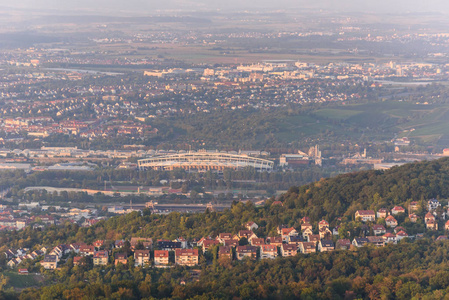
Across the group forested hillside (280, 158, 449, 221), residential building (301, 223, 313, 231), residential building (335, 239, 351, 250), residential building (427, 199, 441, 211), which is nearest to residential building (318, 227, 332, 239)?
residential building (301, 223, 313, 231)

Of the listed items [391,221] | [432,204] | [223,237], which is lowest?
[223,237]

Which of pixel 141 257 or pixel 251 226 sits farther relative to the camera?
pixel 251 226

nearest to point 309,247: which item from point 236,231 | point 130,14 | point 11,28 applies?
point 236,231

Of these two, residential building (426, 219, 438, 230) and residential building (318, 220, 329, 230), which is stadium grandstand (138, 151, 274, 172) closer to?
residential building (318, 220, 329, 230)

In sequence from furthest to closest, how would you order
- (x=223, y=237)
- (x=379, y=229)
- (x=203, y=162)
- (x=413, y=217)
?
(x=203, y=162) → (x=413, y=217) → (x=379, y=229) → (x=223, y=237)

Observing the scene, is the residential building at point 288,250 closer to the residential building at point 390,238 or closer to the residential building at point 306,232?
the residential building at point 306,232

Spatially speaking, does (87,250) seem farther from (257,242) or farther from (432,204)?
(432,204)

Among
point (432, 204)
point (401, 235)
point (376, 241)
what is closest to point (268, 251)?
point (376, 241)

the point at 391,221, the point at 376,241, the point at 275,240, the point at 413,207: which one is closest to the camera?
the point at 376,241

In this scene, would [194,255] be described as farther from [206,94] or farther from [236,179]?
[206,94]
